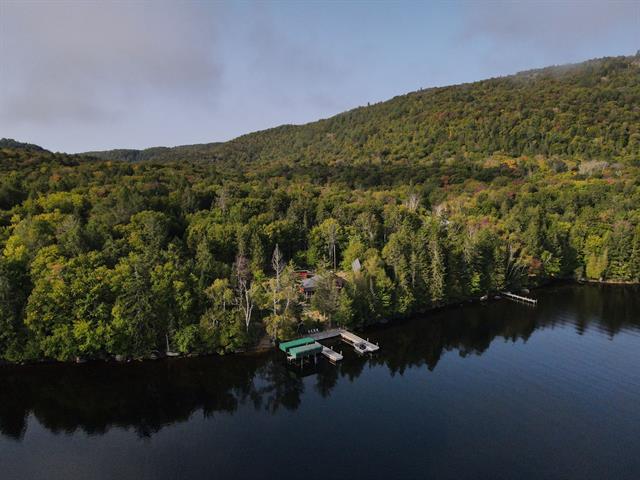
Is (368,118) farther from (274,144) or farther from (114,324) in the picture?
(114,324)

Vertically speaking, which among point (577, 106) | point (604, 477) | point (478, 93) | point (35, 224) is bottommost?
point (604, 477)

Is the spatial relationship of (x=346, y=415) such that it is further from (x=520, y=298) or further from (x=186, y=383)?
(x=520, y=298)

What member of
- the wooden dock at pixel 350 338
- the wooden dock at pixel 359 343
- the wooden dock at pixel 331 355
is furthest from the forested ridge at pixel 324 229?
the wooden dock at pixel 331 355

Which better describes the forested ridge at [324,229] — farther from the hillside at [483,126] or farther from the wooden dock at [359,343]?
the wooden dock at [359,343]

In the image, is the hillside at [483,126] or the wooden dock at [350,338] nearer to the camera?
the wooden dock at [350,338]

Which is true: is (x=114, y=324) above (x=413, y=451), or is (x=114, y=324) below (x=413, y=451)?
above

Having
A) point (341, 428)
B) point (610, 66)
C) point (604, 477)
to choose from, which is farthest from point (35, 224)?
point (610, 66)
